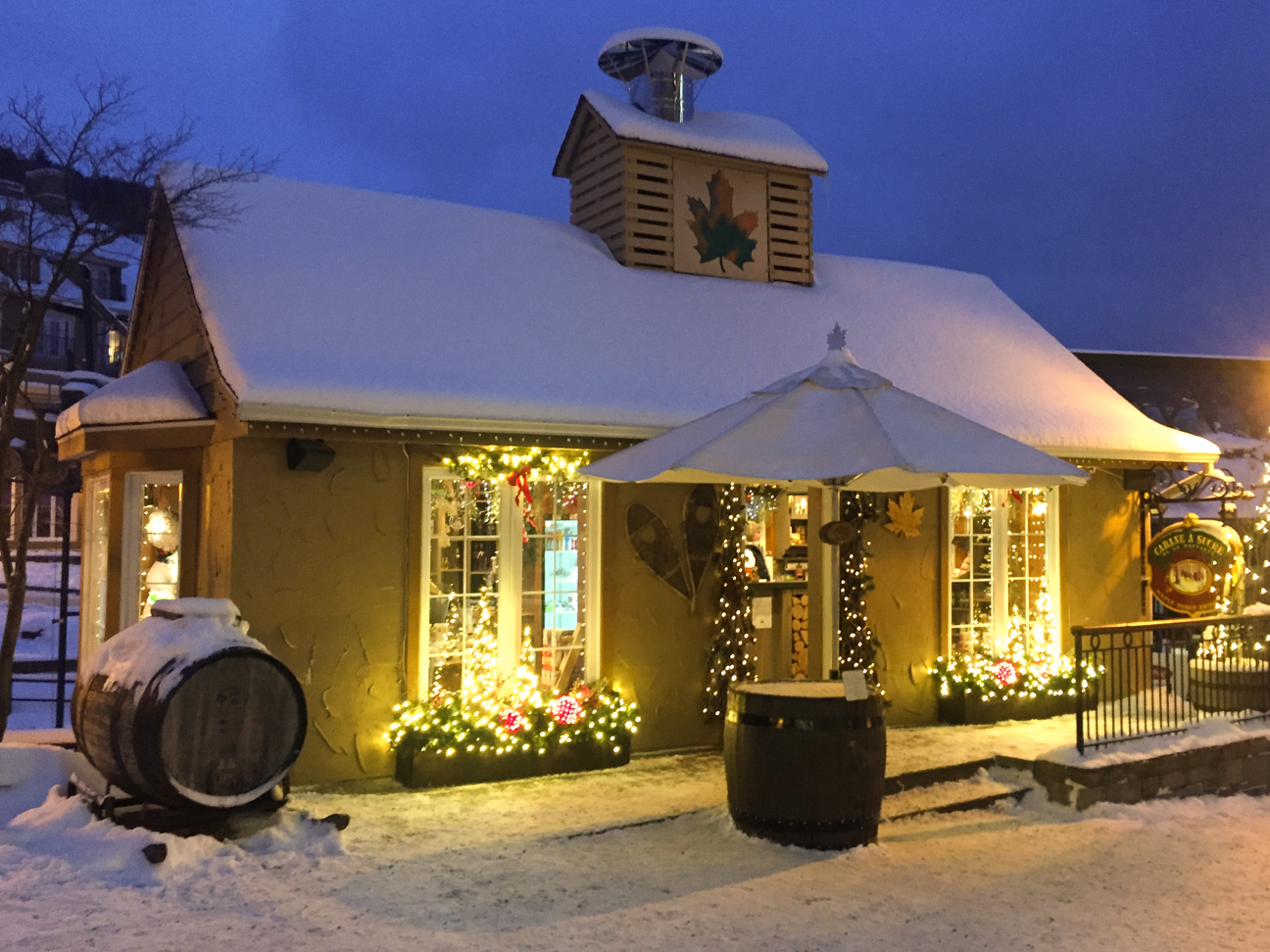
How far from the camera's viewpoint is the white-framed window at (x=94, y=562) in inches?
350

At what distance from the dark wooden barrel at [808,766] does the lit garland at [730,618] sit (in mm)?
2164

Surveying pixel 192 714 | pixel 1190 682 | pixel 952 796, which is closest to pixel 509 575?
pixel 192 714

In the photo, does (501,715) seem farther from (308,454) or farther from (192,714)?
(192,714)

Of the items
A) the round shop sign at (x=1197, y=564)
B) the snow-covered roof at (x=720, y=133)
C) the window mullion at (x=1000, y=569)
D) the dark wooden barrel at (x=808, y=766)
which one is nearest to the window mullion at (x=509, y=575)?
the dark wooden barrel at (x=808, y=766)

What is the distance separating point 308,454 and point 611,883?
10.4ft

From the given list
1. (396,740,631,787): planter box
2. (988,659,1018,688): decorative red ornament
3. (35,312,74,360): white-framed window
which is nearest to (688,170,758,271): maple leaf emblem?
(988,659,1018,688): decorative red ornament

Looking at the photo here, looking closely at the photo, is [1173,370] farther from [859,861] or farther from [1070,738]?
[859,861]

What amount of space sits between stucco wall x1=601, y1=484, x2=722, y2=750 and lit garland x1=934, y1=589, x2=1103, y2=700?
227 cm

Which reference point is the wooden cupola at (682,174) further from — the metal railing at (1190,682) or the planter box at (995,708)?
the metal railing at (1190,682)

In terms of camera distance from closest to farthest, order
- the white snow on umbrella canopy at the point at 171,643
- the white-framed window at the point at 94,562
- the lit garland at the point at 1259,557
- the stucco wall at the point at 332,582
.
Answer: the white snow on umbrella canopy at the point at 171,643 < the stucco wall at the point at 332,582 < the white-framed window at the point at 94,562 < the lit garland at the point at 1259,557

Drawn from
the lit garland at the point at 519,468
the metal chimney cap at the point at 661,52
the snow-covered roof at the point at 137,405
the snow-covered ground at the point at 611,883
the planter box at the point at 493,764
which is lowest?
the snow-covered ground at the point at 611,883

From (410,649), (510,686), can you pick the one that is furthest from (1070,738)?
(410,649)

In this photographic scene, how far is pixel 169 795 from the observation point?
17.5 feet

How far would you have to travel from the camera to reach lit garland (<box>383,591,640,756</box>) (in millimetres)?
7027
